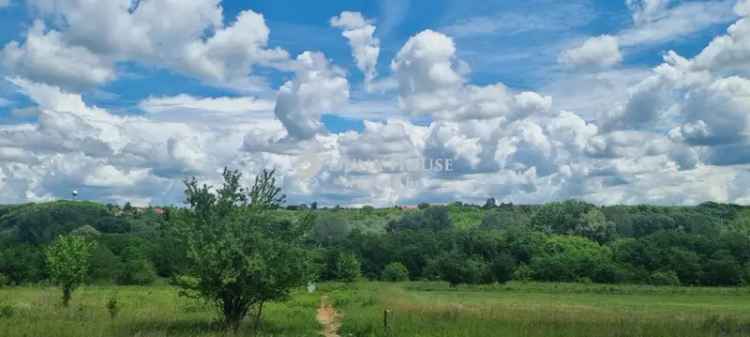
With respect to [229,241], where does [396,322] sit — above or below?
below

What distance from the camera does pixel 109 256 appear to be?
306 ft

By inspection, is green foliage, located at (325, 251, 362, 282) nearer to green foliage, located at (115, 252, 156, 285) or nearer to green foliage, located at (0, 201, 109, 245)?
green foliage, located at (115, 252, 156, 285)

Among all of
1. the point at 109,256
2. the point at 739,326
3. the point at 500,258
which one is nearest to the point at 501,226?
the point at 500,258

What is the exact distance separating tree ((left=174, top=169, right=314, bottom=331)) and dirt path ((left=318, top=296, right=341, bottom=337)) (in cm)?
351

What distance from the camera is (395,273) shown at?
113 meters

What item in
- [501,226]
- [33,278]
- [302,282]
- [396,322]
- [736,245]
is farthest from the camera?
[501,226]

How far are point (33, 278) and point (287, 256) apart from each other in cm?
7500

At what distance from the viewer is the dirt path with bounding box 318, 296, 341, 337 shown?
30500 mm

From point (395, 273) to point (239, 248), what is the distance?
291ft

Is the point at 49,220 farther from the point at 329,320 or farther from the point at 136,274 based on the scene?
the point at 329,320

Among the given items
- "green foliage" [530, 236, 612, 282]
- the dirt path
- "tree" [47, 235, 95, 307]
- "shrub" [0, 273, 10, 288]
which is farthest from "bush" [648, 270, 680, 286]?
"shrub" [0, 273, 10, 288]

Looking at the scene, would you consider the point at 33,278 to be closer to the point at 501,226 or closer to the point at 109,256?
the point at 109,256

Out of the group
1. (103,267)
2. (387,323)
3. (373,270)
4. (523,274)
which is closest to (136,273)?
(103,267)

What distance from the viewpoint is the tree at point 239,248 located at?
25.6 meters
